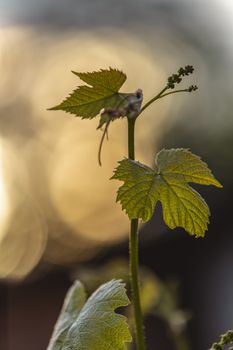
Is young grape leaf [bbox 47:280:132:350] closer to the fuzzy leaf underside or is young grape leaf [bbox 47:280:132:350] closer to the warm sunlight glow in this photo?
the fuzzy leaf underside

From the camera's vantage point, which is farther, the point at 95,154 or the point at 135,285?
the point at 95,154

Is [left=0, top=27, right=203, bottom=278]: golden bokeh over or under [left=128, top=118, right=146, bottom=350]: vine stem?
over

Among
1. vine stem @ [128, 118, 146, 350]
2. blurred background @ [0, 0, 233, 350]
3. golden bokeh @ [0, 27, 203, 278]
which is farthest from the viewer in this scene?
golden bokeh @ [0, 27, 203, 278]

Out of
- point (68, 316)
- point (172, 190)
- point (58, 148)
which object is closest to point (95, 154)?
point (58, 148)

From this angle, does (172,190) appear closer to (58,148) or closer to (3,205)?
(3,205)

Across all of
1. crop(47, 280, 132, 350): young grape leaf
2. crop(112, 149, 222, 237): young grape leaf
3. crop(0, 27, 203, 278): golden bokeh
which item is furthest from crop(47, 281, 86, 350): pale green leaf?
crop(0, 27, 203, 278): golden bokeh

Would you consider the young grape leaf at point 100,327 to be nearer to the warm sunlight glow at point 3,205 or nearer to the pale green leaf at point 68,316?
the pale green leaf at point 68,316

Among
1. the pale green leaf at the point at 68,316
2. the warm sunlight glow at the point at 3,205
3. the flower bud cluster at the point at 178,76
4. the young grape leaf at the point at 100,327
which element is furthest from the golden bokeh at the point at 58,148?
the flower bud cluster at the point at 178,76
